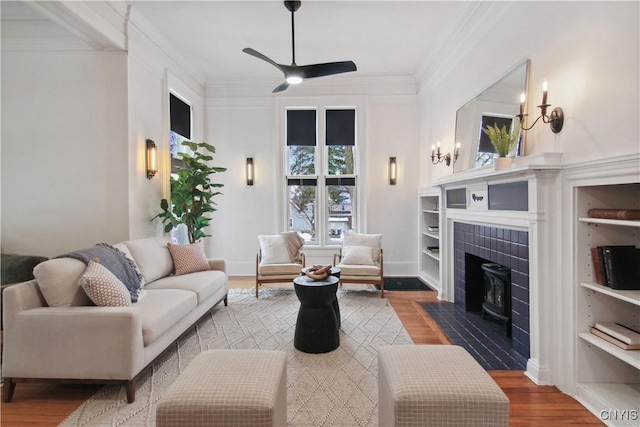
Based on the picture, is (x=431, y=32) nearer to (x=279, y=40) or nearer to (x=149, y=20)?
(x=279, y=40)

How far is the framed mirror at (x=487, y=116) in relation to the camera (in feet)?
9.53

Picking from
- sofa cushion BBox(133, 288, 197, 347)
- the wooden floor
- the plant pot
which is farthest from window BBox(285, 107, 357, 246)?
the wooden floor

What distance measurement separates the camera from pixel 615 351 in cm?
199

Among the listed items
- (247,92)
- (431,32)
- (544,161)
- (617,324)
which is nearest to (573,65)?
(544,161)

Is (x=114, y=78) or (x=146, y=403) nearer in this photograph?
(x=146, y=403)

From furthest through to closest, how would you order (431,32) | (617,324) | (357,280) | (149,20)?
(357,280)
(431,32)
(149,20)
(617,324)

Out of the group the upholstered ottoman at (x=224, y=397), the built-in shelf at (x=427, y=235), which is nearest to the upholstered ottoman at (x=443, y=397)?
the upholstered ottoman at (x=224, y=397)

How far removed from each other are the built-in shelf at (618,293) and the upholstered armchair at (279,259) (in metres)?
3.35

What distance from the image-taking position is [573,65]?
230 centimetres

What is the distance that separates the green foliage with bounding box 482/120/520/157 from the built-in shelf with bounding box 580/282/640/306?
1262mm

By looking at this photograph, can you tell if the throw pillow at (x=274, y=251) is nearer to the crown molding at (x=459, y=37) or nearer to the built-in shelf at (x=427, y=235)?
the built-in shelf at (x=427, y=235)

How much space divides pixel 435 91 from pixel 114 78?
4.36m

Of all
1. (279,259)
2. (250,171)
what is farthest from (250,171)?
(279,259)

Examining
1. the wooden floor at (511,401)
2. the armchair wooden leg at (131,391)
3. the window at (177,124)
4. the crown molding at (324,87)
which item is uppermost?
the crown molding at (324,87)
